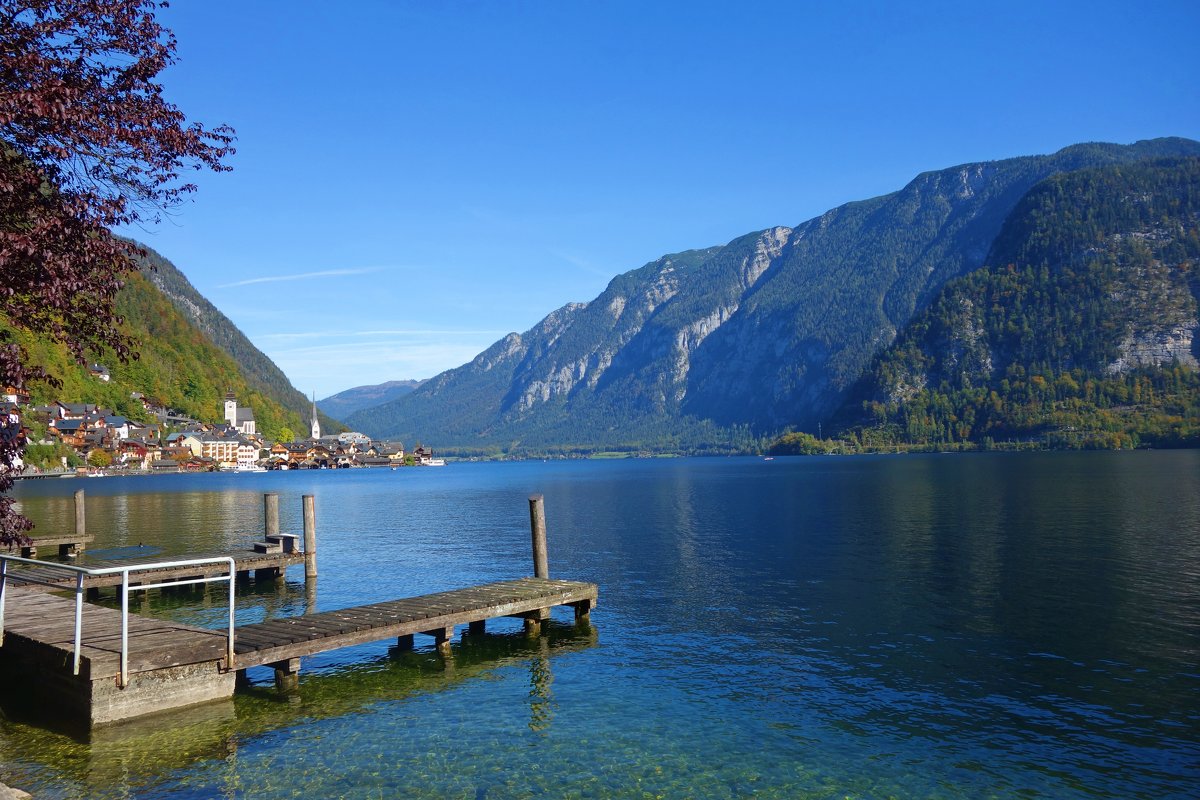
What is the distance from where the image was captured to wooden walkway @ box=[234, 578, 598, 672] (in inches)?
744

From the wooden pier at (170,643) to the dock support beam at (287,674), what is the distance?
23 millimetres

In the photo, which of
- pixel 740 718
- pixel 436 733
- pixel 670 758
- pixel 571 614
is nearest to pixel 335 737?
pixel 436 733

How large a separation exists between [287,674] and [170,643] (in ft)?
11.0

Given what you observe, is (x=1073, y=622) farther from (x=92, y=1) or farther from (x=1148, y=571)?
(x=92, y=1)

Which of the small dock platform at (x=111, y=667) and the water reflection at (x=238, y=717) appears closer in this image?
the water reflection at (x=238, y=717)

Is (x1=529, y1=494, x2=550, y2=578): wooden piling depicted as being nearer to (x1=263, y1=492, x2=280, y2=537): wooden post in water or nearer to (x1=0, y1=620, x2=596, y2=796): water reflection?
(x1=0, y1=620, x2=596, y2=796): water reflection

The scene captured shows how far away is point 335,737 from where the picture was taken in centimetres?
1641

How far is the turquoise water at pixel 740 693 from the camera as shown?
569 inches

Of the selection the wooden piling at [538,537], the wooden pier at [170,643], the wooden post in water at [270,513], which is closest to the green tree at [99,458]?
the wooden post in water at [270,513]

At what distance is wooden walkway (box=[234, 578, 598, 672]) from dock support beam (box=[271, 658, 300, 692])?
0.21 feet

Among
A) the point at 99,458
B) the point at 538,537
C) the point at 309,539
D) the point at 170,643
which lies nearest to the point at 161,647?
the point at 170,643

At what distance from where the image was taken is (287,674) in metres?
19.3

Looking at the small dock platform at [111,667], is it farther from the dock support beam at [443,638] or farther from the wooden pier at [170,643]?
the dock support beam at [443,638]

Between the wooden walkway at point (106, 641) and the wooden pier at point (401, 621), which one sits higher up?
the wooden walkway at point (106, 641)
